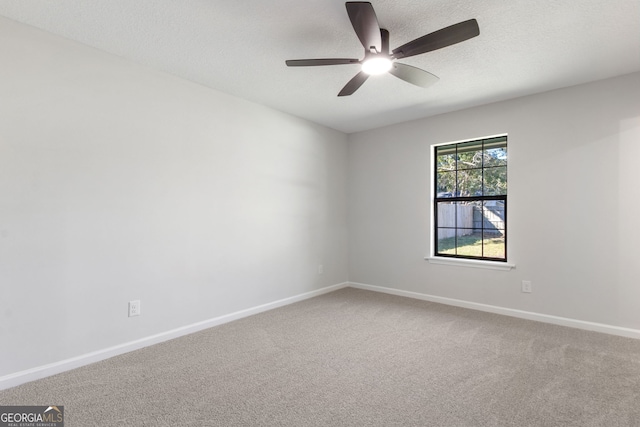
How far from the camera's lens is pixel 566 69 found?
2838 mm

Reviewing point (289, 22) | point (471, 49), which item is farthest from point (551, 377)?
point (289, 22)

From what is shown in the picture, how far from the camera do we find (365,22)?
1792mm

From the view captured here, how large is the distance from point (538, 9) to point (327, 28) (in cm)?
135

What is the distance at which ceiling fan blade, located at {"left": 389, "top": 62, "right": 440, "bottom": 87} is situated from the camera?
2.28 metres

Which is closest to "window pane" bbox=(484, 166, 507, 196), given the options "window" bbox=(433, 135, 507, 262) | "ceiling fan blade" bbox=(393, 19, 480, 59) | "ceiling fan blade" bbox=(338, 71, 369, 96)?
"window" bbox=(433, 135, 507, 262)

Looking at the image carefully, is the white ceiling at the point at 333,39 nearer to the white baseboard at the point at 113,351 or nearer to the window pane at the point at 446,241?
the window pane at the point at 446,241

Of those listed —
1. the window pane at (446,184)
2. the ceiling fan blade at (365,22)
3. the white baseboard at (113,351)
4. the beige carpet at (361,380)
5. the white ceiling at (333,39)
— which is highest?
the white ceiling at (333,39)

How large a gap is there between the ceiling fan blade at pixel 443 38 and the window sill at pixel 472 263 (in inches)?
105

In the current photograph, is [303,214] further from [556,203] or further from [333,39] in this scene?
[556,203]

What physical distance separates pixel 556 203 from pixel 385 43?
251 cm

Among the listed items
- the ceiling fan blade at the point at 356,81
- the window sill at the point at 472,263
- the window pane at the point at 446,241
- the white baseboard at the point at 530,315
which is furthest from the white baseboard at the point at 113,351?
the ceiling fan blade at the point at 356,81

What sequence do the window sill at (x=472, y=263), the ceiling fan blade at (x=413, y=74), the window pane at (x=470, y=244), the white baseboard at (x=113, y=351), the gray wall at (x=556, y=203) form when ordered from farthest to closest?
the window pane at (x=470, y=244)
the window sill at (x=472, y=263)
the gray wall at (x=556, y=203)
the ceiling fan blade at (x=413, y=74)
the white baseboard at (x=113, y=351)

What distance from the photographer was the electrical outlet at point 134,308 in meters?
2.68

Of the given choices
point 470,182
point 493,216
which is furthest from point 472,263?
point 470,182
